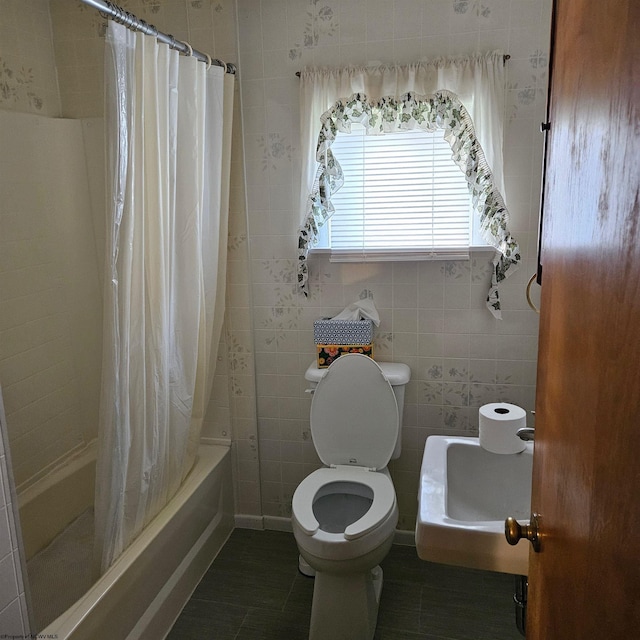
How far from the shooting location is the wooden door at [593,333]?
518 mm

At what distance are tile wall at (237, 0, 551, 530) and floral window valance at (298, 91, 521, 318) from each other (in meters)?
0.08

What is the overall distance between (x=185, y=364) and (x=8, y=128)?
1.13m

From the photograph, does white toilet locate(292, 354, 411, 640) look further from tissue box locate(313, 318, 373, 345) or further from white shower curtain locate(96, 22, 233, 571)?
white shower curtain locate(96, 22, 233, 571)

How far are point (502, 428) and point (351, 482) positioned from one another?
2.38 feet

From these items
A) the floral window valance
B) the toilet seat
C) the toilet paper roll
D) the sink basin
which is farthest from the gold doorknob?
the floral window valance

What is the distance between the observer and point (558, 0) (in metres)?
0.92

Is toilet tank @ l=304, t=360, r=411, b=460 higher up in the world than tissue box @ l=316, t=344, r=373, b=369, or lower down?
lower down

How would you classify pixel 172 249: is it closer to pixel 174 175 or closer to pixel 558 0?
pixel 174 175

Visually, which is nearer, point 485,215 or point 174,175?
point 174,175

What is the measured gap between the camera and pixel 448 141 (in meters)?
2.22

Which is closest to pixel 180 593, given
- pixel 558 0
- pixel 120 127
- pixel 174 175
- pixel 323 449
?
pixel 323 449

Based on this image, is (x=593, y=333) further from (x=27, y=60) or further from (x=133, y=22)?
(x=27, y=60)

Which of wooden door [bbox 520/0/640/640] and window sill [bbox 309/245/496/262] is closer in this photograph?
wooden door [bbox 520/0/640/640]

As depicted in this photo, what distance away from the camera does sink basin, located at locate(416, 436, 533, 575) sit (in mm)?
1450
